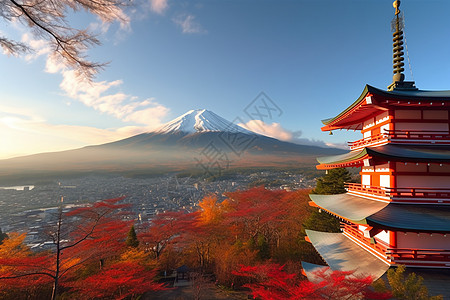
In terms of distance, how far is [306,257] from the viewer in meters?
16.9

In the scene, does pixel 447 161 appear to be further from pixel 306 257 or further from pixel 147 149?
pixel 147 149

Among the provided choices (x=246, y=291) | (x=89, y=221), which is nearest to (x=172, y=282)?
(x=246, y=291)

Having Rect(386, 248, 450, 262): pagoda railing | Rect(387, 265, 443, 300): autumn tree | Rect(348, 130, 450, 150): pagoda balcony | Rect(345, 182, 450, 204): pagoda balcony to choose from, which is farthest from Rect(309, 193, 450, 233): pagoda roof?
Rect(348, 130, 450, 150): pagoda balcony

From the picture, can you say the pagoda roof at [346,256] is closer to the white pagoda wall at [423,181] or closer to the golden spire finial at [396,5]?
the white pagoda wall at [423,181]

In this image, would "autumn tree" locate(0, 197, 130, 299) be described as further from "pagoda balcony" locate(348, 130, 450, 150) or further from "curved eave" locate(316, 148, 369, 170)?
"pagoda balcony" locate(348, 130, 450, 150)

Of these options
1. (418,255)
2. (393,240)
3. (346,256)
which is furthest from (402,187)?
(346,256)

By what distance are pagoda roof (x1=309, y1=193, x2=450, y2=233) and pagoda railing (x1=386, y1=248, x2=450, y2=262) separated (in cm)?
114

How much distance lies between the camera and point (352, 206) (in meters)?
8.04

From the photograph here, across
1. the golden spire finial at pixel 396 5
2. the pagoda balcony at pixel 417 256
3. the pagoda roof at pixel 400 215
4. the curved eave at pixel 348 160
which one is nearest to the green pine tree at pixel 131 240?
the curved eave at pixel 348 160

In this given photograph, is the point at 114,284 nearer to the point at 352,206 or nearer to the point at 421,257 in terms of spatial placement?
the point at 352,206

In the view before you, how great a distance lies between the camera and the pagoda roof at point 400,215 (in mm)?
5750

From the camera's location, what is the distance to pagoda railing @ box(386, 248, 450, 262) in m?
6.38

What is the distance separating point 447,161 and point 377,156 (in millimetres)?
2184

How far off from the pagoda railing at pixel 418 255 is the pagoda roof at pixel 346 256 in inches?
19.1
